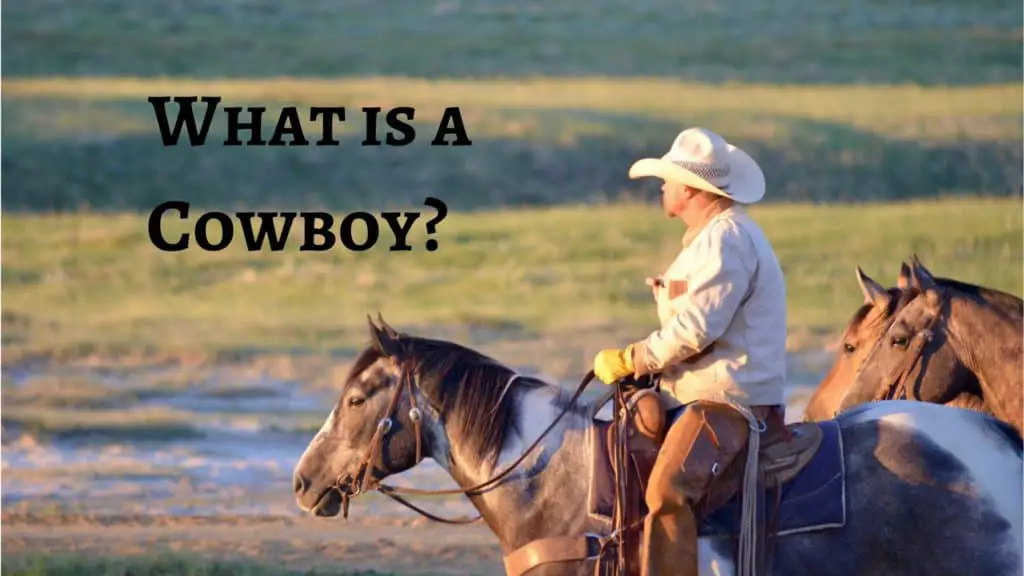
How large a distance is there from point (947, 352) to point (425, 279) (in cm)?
668

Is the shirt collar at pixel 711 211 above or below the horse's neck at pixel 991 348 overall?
above

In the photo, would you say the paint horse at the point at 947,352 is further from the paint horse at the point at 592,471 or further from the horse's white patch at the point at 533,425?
the horse's white patch at the point at 533,425

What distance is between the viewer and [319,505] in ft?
21.6

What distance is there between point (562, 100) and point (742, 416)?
9461 mm

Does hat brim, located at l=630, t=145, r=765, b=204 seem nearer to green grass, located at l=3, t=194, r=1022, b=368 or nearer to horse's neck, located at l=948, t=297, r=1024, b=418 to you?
horse's neck, located at l=948, t=297, r=1024, b=418

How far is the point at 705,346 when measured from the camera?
20.3 feet

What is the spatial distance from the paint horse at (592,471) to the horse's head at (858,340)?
1.39 metres

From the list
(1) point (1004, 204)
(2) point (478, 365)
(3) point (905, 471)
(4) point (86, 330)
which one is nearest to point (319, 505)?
(2) point (478, 365)

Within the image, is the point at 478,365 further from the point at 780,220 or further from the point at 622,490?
the point at 780,220

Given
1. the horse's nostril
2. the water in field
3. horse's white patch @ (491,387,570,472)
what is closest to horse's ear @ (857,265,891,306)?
horse's white patch @ (491,387,570,472)

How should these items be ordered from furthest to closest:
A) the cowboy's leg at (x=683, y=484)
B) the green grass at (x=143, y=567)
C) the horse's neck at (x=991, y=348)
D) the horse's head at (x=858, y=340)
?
the green grass at (x=143, y=567)
the horse's head at (x=858, y=340)
the horse's neck at (x=991, y=348)
the cowboy's leg at (x=683, y=484)

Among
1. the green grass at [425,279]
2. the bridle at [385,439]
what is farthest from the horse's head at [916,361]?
the green grass at [425,279]

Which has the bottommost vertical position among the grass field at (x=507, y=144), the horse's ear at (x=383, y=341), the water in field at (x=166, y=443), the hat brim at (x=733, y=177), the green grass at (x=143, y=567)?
the green grass at (x=143, y=567)

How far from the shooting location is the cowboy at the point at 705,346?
6.13 metres
